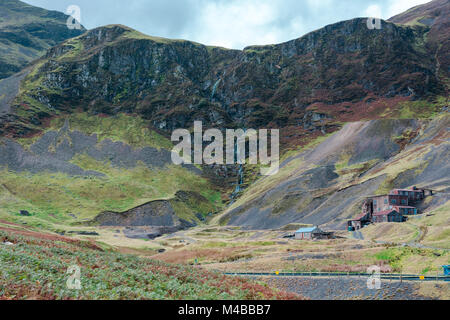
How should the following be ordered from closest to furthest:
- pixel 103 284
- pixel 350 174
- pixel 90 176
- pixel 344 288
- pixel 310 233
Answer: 1. pixel 103 284
2. pixel 344 288
3. pixel 310 233
4. pixel 350 174
5. pixel 90 176

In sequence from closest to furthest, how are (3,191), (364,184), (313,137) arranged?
(364,184)
(3,191)
(313,137)

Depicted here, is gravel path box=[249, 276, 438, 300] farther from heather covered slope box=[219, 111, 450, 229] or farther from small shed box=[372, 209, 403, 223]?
heather covered slope box=[219, 111, 450, 229]

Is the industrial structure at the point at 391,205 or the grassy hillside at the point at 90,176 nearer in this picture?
the industrial structure at the point at 391,205

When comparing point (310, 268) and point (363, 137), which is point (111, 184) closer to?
point (363, 137)

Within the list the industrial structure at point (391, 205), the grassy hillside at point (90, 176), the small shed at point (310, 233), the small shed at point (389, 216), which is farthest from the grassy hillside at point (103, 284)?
the grassy hillside at point (90, 176)

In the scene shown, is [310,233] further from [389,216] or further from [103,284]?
[103,284]

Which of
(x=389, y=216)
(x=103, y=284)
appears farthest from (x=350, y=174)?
(x=103, y=284)

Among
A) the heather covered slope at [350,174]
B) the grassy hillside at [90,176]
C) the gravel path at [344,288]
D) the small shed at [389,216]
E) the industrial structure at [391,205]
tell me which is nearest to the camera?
the gravel path at [344,288]

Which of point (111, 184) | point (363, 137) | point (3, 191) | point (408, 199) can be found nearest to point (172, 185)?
point (111, 184)

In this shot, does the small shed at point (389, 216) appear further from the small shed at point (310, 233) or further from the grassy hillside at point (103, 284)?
the grassy hillside at point (103, 284)

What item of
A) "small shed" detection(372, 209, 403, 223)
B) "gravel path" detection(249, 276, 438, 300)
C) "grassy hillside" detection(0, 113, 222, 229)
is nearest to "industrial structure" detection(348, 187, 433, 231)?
"small shed" detection(372, 209, 403, 223)

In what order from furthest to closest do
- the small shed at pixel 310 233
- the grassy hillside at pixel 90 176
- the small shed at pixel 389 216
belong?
1. the grassy hillside at pixel 90 176
2. the small shed at pixel 389 216
3. the small shed at pixel 310 233
